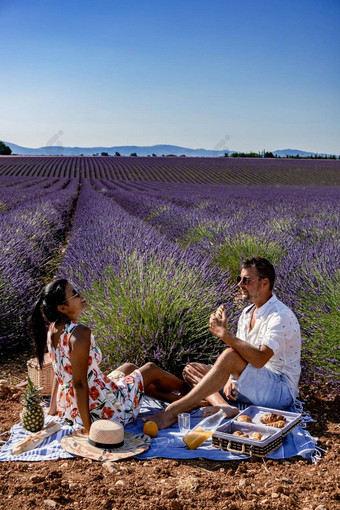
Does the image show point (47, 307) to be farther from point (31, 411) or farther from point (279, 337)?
point (279, 337)

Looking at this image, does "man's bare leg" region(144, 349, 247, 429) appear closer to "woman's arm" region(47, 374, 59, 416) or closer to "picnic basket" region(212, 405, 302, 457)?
"picnic basket" region(212, 405, 302, 457)

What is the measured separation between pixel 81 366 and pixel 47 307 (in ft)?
1.15

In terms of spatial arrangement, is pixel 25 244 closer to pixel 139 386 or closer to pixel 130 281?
pixel 130 281

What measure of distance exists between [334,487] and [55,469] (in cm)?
118

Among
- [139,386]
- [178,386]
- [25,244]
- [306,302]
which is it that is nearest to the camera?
[139,386]

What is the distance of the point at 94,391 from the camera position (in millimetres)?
3027

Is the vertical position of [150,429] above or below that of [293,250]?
below

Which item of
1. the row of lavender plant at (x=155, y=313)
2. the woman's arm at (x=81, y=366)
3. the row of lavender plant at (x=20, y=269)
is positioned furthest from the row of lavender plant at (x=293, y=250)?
the row of lavender plant at (x=20, y=269)

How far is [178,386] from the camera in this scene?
142 inches

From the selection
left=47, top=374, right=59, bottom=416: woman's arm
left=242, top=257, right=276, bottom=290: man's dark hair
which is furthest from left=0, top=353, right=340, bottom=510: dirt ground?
left=242, top=257, right=276, bottom=290: man's dark hair

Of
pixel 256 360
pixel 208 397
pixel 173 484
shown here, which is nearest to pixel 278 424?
pixel 256 360

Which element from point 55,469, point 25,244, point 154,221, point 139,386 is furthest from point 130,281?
Answer: point 154,221

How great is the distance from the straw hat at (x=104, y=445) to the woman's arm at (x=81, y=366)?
0.13 meters

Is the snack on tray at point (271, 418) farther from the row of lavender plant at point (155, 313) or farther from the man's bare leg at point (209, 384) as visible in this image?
the row of lavender plant at point (155, 313)
